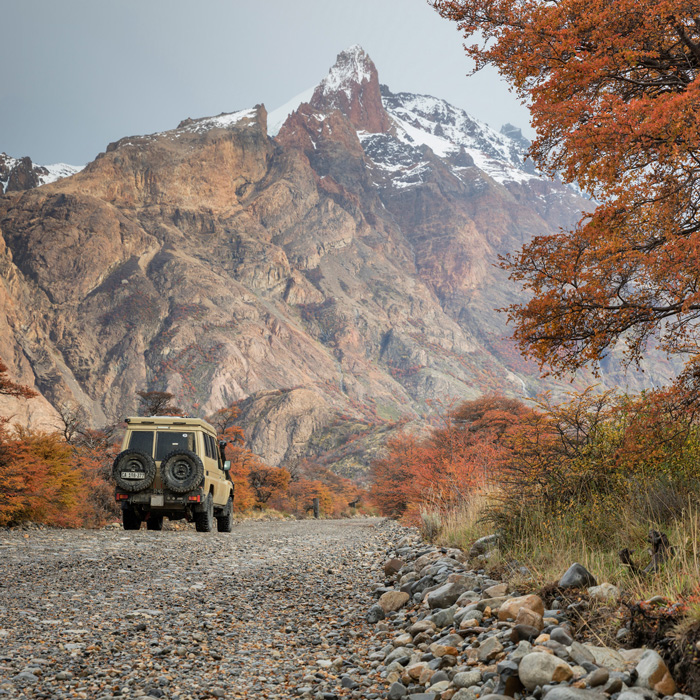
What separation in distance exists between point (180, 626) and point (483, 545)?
372 cm

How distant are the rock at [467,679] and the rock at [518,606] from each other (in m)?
0.73

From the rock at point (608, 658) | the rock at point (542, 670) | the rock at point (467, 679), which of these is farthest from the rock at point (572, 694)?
the rock at point (467, 679)

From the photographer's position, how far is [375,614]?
6.24 m

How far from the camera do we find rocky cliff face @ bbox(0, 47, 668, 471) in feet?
368

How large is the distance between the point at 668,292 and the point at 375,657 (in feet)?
17.0

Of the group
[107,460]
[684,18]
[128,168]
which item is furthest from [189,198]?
[684,18]

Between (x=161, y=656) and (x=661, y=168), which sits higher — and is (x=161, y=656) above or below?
below

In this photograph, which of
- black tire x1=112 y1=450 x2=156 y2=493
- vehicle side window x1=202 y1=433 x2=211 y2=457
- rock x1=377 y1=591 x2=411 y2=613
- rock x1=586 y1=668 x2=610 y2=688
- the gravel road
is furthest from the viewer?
vehicle side window x1=202 y1=433 x2=211 y2=457

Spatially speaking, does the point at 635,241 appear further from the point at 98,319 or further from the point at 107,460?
the point at 98,319

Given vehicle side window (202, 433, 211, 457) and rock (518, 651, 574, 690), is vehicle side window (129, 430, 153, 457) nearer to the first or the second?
vehicle side window (202, 433, 211, 457)

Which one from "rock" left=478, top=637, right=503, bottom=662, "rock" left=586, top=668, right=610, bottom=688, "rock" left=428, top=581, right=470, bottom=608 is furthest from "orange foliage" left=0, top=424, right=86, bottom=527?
"rock" left=586, top=668, right=610, bottom=688

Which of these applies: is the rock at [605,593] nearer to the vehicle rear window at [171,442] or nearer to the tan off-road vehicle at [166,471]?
the tan off-road vehicle at [166,471]

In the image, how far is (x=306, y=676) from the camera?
177 inches

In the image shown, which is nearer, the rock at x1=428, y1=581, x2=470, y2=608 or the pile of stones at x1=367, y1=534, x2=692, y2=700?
the pile of stones at x1=367, y1=534, x2=692, y2=700
